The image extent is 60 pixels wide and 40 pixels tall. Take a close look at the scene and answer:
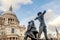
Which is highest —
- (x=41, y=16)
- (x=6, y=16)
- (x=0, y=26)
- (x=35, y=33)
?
(x=6, y=16)

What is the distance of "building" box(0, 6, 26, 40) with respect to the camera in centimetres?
5106

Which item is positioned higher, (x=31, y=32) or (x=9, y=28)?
(x=9, y=28)

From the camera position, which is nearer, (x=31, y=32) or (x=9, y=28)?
(x=31, y=32)

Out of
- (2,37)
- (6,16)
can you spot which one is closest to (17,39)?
(2,37)

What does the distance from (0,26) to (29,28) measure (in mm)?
41918

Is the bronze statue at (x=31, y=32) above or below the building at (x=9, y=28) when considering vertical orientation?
below

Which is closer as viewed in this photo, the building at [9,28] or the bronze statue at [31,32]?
the bronze statue at [31,32]

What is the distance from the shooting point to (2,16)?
5925 centimetres

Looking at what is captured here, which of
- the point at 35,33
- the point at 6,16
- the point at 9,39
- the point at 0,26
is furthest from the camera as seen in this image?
the point at 6,16

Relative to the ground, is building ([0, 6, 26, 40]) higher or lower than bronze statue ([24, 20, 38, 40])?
higher

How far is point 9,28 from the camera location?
53.0m

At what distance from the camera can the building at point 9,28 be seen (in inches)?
2010

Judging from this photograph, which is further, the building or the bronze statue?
the building

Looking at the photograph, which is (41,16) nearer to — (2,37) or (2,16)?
(2,37)
